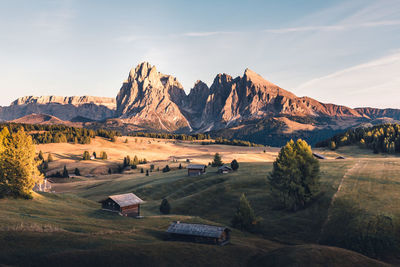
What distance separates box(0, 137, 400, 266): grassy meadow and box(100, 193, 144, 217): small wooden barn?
295 cm

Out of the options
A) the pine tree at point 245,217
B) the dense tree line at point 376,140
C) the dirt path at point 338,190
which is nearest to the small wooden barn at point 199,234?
the pine tree at point 245,217

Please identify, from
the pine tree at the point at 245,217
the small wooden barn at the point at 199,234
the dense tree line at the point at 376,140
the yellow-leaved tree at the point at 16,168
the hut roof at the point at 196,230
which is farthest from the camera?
the dense tree line at the point at 376,140

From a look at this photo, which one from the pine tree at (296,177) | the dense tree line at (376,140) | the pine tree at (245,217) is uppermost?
the dense tree line at (376,140)

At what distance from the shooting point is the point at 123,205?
57.8 metres

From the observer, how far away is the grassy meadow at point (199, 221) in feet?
101

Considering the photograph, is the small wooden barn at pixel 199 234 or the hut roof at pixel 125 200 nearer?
the small wooden barn at pixel 199 234

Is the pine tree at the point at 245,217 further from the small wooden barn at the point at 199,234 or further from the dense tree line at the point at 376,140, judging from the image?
the dense tree line at the point at 376,140

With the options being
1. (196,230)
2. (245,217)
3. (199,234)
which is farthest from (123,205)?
(245,217)

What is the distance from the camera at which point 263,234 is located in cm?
5288

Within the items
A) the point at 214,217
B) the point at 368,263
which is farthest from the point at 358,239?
the point at 214,217

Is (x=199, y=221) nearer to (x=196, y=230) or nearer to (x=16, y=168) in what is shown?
(x=196, y=230)

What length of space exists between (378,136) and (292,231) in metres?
130

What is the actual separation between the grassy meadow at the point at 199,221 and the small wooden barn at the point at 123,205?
295cm

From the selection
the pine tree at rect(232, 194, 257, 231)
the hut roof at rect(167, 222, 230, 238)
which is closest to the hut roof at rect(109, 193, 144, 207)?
the hut roof at rect(167, 222, 230, 238)
